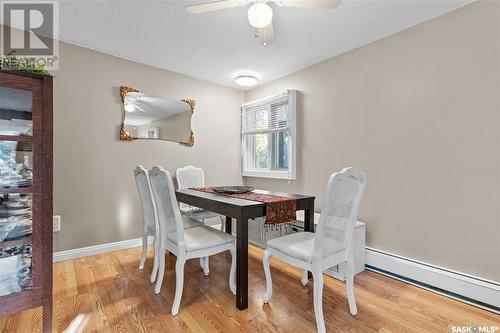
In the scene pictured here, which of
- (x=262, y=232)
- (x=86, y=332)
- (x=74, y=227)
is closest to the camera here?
(x=86, y=332)

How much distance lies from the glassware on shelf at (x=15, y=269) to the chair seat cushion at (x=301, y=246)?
1556 mm

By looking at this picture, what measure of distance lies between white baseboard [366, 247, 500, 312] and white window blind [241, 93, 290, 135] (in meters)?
1.87

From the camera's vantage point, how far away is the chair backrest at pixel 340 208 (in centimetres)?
156

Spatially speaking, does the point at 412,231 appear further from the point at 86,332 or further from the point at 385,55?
the point at 86,332

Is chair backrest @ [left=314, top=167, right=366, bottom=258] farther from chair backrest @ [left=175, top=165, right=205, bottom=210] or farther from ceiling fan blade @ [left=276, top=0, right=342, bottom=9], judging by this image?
chair backrest @ [left=175, top=165, right=205, bottom=210]

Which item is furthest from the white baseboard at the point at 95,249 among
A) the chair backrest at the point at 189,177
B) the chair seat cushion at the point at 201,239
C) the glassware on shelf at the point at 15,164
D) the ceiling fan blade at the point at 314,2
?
the ceiling fan blade at the point at 314,2

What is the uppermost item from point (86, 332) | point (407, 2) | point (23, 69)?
point (407, 2)

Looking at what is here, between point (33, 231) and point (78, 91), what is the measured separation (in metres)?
1.81

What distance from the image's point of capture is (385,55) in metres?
2.54

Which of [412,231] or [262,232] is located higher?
[412,231]

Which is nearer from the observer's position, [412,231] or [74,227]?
[412,231]

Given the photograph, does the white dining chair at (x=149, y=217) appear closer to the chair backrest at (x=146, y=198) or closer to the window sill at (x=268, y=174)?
the chair backrest at (x=146, y=198)

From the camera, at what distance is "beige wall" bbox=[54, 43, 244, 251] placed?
270 cm

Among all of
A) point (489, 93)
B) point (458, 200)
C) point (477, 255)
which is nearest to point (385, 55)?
point (489, 93)
